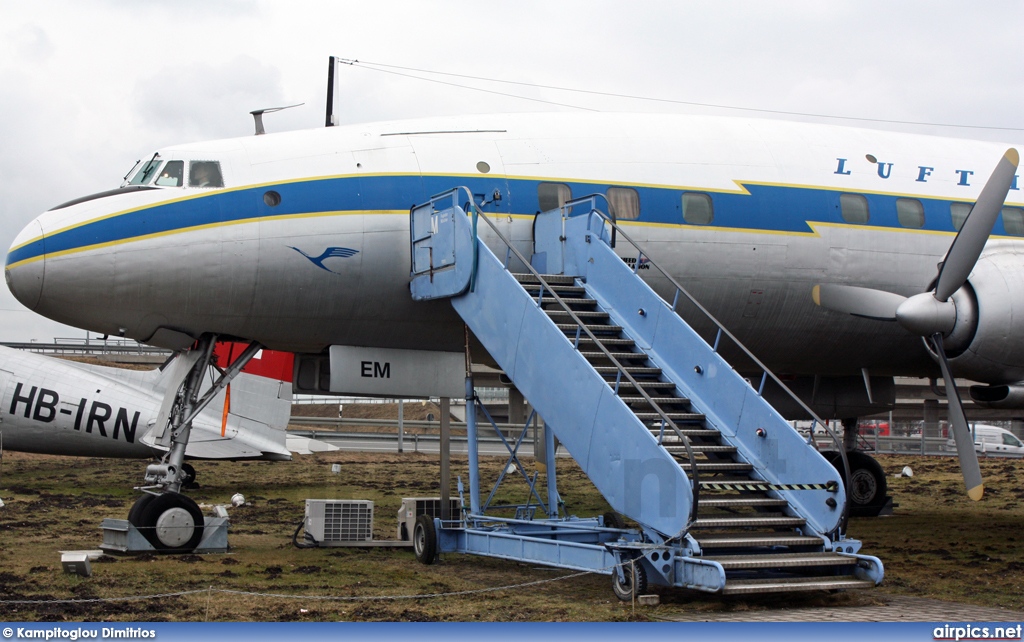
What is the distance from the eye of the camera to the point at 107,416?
2300cm

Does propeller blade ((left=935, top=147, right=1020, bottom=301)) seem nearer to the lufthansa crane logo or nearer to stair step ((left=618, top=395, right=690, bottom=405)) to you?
stair step ((left=618, top=395, right=690, bottom=405))

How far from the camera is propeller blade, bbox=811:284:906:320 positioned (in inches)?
532

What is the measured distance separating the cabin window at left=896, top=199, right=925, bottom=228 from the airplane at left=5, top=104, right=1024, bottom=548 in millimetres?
31

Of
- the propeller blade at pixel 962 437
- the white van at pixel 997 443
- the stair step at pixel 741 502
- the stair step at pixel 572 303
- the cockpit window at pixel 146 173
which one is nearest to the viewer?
the stair step at pixel 741 502

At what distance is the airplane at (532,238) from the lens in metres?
11.9

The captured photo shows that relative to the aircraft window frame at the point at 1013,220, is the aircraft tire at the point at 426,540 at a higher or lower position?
lower

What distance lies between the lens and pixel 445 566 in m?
12.1

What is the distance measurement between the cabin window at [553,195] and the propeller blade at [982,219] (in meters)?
4.75

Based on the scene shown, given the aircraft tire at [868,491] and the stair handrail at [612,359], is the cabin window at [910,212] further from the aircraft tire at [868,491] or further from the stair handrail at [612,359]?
the stair handrail at [612,359]

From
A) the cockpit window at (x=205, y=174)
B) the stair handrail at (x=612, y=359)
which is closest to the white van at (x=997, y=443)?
the stair handrail at (x=612, y=359)

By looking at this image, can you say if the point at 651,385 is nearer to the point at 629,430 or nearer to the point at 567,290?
the point at 629,430

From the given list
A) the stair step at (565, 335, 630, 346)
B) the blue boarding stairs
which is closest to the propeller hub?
the blue boarding stairs

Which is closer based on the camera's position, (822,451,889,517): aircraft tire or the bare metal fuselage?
the bare metal fuselage

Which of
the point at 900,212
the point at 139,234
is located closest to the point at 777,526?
the point at 900,212
